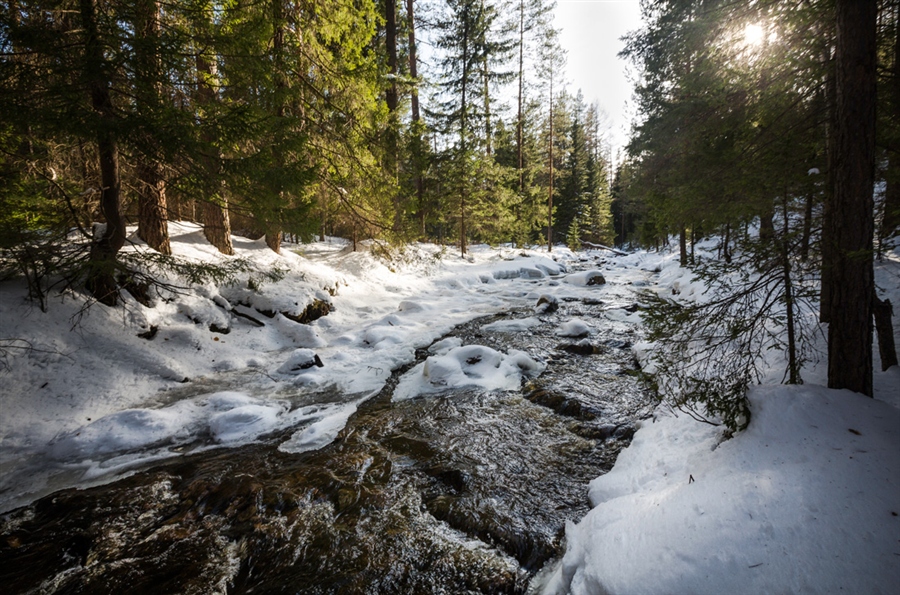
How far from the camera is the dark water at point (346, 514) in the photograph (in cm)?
277

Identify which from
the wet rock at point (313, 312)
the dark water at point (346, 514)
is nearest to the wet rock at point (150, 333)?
the wet rock at point (313, 312)

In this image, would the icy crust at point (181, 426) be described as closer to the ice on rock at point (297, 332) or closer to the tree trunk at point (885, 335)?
the ice on rock at point (297, 332)

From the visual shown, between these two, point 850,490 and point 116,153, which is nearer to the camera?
point 850,490

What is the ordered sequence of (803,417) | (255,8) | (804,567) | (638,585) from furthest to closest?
(255,8)
(803,417)
(638,585)
(804,567)

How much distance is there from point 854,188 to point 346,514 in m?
5.04

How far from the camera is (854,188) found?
9.34ft

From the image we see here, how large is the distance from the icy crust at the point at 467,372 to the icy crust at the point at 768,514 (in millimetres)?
3149

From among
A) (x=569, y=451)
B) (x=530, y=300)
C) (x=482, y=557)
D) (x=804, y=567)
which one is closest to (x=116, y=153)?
(x=482, y=557)

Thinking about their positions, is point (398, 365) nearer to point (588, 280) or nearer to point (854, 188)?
point (854, 188)

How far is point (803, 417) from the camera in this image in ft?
9.04

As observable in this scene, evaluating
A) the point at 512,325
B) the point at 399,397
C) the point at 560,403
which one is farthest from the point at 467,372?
the point at 512,325

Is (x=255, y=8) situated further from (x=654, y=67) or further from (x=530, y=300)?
(x=654, y=67)

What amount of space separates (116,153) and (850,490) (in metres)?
8.54

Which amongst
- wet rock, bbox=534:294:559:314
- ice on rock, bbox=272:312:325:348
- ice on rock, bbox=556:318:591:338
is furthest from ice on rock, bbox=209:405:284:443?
wet rock, bbox=534:294:559:314
